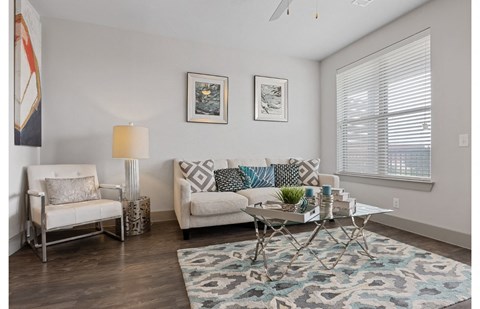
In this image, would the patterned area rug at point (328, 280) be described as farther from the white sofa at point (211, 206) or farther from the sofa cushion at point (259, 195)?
the sofa cushion at point (259, 195)

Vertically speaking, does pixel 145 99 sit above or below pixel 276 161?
above

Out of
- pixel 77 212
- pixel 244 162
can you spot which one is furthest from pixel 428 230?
pixel 77 212

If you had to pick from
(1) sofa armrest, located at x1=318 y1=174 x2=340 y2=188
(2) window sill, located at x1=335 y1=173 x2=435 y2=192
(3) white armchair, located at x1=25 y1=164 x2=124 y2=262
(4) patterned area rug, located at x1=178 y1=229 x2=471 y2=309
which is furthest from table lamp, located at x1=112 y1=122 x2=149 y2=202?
(2) window sill, located at x1=335 y1=173 x2=435 y2=192

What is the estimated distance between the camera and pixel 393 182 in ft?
10.6

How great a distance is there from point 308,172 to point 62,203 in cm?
325

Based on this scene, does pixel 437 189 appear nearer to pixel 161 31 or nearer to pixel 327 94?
pixel 327 94

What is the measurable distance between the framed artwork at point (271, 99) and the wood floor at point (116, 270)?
206cm

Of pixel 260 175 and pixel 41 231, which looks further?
pixel 260 175

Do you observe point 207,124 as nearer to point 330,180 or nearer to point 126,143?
point 126,143

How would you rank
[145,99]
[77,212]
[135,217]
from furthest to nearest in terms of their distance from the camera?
[145,99], [135,217], [77,212]

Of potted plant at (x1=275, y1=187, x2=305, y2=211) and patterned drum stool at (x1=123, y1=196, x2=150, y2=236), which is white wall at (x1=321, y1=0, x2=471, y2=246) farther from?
patterned drum stool at (x1=123, y1=196, x2=150, y2=236)

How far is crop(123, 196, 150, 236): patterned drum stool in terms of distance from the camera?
9.55 ft

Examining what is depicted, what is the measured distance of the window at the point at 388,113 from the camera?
9.57 ft

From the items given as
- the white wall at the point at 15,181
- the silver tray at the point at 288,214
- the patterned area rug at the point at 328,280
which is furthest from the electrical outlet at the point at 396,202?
the white wall at the point at 15,181
